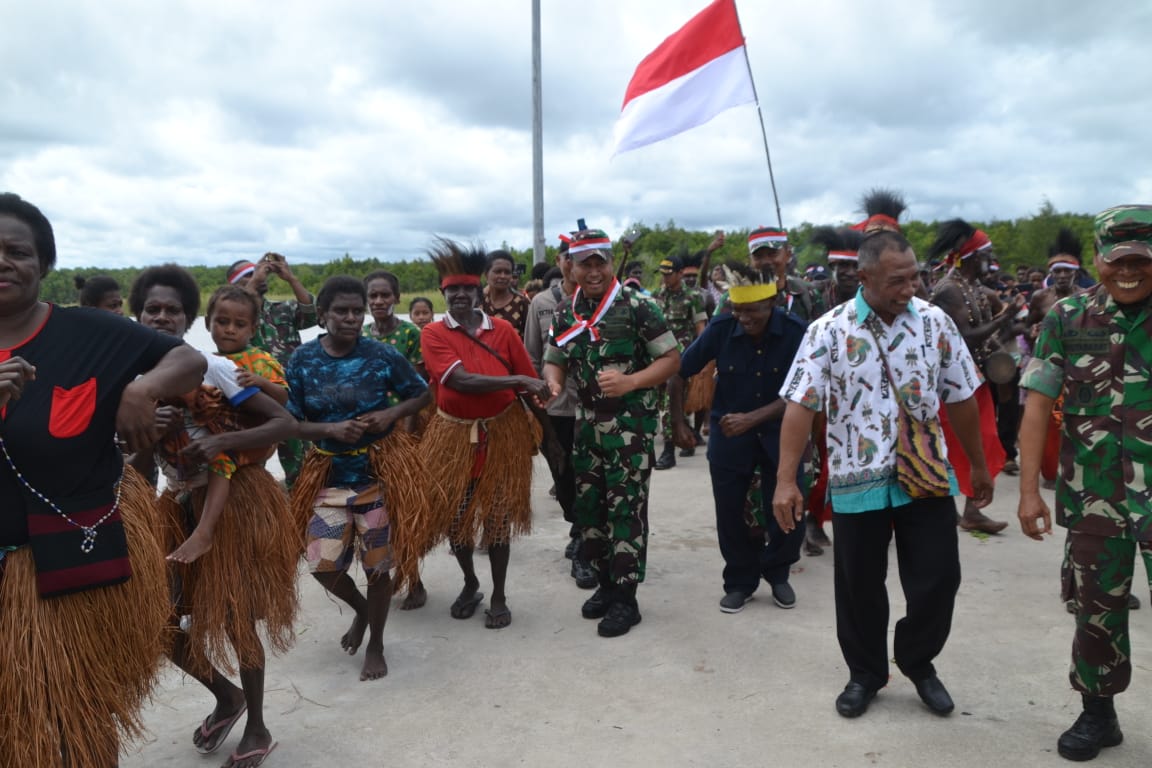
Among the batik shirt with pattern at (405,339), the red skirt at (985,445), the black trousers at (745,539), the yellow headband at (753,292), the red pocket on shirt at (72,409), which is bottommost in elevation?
the black trousers at (745,539)

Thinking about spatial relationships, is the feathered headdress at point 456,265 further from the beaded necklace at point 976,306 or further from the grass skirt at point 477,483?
the beaded necklace at point 976,306

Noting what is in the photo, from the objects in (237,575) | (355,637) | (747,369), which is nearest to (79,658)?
(237,575)

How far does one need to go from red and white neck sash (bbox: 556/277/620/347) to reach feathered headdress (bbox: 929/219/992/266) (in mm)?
2526

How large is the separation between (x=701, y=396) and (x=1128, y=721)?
19.4 ft

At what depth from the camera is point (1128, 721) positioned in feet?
10.7

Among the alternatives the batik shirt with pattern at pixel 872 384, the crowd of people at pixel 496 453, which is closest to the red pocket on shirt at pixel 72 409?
the crowd of people at pixel 496 453

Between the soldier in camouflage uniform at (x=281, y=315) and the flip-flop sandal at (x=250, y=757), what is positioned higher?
the soldier in camouflage uniform at (x=281, y=315)

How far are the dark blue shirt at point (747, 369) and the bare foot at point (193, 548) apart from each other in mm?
2551

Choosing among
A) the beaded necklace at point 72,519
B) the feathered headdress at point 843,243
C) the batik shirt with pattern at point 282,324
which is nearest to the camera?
the beaded necklace at point 72,519

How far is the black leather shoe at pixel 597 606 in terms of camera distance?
4652mm

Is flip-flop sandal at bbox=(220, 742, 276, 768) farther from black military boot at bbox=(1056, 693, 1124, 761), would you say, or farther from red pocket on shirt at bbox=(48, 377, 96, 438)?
black military boot at bbox=(1056, 693, 1124, 761)

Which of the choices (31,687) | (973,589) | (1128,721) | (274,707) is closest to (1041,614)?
(973,589)

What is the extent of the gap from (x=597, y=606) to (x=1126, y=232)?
3.02 metres

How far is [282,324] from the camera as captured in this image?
657 cm
